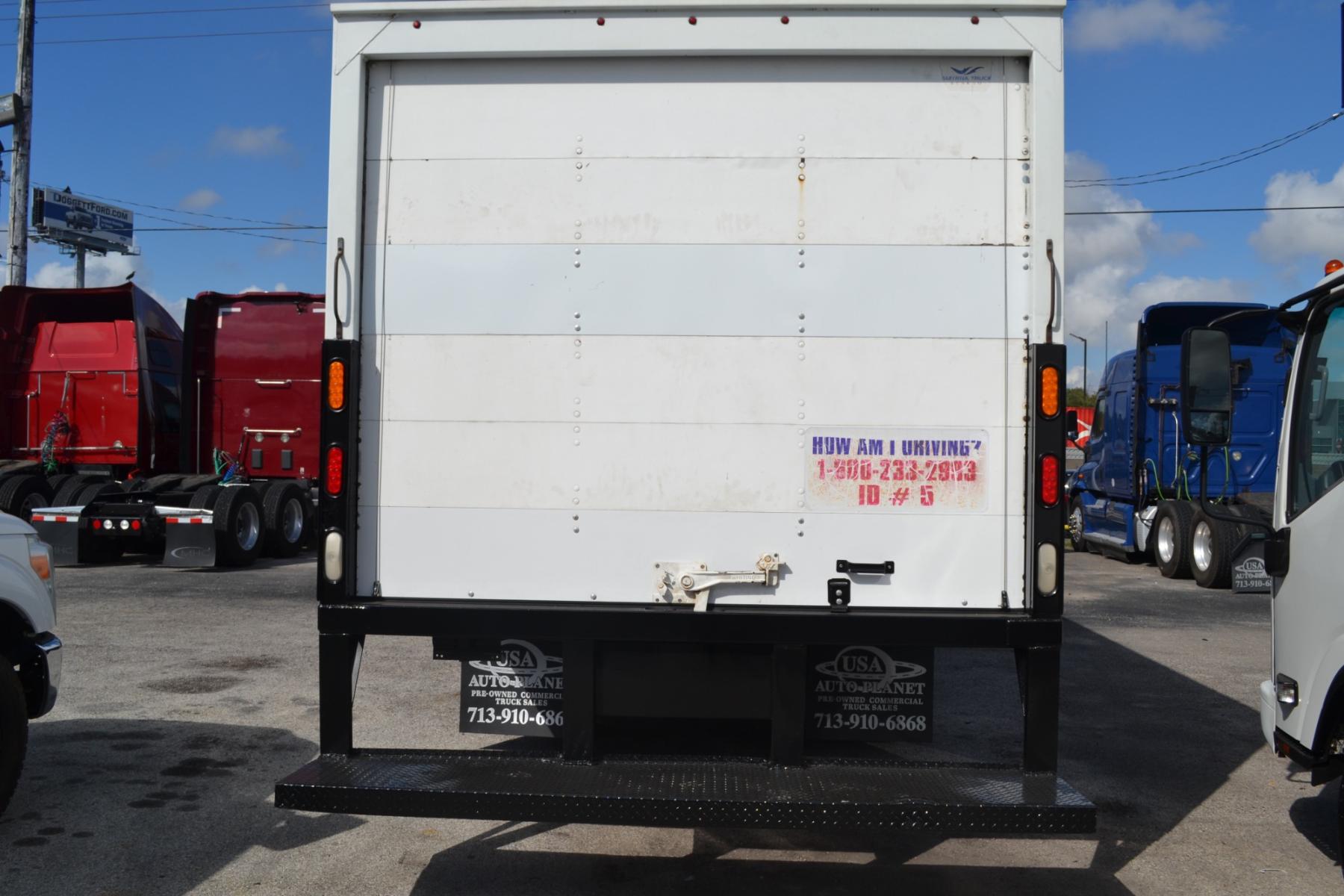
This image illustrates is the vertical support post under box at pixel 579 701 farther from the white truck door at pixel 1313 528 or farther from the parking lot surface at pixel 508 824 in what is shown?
the white truck door at pixel 1313 528

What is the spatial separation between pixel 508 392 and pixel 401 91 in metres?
1.17

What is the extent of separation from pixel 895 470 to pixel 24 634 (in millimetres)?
4040

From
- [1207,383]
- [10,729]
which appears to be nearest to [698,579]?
[1207,383]

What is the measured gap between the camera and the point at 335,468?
4.00m

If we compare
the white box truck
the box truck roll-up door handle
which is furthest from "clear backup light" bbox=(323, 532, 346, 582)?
the box truck roll-up door handle

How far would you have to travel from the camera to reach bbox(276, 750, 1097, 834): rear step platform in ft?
11.8

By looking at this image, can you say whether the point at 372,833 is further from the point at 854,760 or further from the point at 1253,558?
the point at 1253,558

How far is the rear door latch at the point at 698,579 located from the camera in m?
3.93

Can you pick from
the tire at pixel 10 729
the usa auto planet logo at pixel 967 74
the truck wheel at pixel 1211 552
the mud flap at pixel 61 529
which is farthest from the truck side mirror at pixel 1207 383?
the mud flap at pixel 61 529

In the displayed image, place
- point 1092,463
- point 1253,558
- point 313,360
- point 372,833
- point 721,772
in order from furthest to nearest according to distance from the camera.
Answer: point 1092,463 → point 313,360 → point 1253,558 → point 372,833 → point 721,772

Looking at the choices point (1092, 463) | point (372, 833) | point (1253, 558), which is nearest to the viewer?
point (372, 833)

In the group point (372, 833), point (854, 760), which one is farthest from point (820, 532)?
point (372, 833)

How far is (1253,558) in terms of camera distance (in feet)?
45.1

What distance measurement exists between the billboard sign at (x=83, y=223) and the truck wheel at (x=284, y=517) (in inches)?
1809
